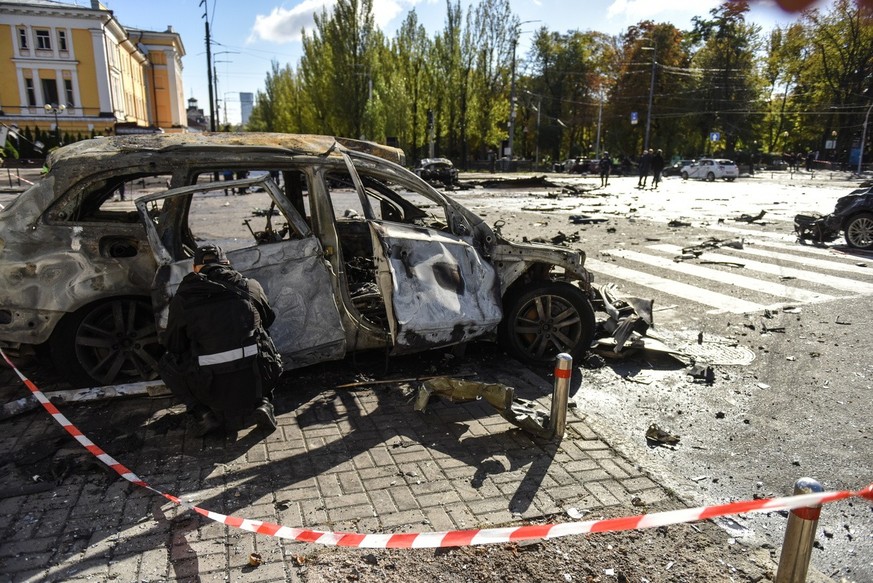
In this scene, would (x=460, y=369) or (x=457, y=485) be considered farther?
(x=460, y=369)

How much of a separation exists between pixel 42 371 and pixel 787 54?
3004cm

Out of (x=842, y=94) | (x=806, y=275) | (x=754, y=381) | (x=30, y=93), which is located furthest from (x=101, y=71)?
(x=842, y=94)

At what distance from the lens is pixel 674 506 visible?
12.1ft

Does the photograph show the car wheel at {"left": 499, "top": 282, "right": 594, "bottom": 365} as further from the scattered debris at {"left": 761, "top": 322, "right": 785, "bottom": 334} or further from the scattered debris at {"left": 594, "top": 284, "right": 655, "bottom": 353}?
the scattered debris at {"left": 761, "top": 322, "right": 785, "bottom": 334}

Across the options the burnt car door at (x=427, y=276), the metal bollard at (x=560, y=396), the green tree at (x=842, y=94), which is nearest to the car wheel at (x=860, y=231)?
the burnt car door at (x=427, y=276)

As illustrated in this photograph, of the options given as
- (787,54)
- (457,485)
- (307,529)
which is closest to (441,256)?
(457,485)

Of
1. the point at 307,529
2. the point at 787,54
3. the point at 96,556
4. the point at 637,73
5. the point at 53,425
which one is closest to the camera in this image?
the point at 96,556

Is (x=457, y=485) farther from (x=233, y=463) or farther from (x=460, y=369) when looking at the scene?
(x=460, y=369)

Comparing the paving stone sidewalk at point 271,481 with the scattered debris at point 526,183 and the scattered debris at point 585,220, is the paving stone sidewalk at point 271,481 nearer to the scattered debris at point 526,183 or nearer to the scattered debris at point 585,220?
the scattered debris at point 585,220

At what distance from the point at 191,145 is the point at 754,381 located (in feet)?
18.5

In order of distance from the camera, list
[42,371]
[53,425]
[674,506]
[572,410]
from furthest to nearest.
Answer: [42,371]
[572,410]
[53,425]
[674,506]

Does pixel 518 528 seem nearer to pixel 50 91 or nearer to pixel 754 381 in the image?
pixel 754 381

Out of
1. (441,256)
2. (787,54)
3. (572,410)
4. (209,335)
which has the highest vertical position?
(787,54)

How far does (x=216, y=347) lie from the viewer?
4.11m
